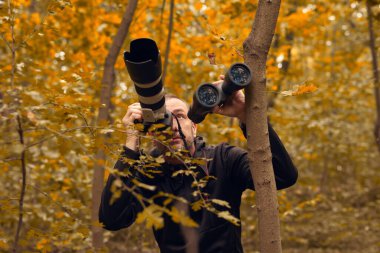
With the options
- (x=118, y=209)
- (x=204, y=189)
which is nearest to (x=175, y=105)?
(x=204, y=189)

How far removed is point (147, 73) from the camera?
5.96 ft

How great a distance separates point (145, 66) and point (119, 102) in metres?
1.71

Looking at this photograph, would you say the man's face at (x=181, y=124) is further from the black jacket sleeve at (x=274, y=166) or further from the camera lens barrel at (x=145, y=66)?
the camera lens barrel at (x=145, y=66)

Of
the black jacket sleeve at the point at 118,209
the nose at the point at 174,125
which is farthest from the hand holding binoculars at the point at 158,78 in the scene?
the black jacket sleeve at the point at 118,209

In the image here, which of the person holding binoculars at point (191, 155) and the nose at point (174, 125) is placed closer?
the person holding binoculars at point (191, 155)

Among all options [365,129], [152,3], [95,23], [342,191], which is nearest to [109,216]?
[152,3]

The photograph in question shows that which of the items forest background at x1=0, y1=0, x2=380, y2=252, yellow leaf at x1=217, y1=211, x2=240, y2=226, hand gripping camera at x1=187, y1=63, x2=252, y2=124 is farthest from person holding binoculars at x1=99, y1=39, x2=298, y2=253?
yellow leaf at x1=217, y1=211, x2=240, y2=226

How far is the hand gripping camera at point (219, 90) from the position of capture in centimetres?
176

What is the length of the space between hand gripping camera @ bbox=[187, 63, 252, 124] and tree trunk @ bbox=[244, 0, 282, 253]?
5 cm

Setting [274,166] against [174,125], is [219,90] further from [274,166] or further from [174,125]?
[174,125]

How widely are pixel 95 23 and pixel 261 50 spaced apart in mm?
4415

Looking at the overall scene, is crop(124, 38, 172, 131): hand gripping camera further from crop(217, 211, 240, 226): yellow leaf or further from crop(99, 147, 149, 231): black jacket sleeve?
crop(217, 211, 240, 226): yellow leaf

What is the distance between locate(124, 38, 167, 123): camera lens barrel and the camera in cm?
178

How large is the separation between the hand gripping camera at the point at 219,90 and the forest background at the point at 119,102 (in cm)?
14
